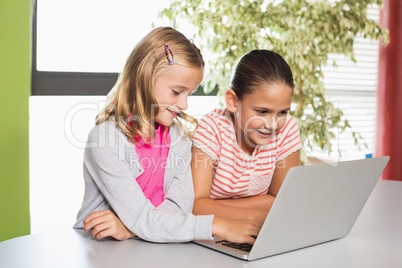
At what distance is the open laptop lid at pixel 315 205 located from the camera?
0.88 meters

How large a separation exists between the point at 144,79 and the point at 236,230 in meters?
0.51

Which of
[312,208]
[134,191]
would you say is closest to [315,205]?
[312,208]

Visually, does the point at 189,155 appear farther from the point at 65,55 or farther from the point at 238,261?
the point at 65,55

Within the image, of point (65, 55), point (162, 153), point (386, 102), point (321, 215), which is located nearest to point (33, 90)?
point (65, 55)

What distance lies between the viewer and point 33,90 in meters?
2.61

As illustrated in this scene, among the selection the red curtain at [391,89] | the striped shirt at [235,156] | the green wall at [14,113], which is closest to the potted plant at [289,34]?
the red curtain at [391,89]

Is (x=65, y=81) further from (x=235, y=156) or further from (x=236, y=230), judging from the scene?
(x=236, y=230)

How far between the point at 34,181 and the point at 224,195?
1.69 meters

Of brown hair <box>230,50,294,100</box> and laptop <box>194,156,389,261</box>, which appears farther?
brown hair <box>230,50,294,100</box>

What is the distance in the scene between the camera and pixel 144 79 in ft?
4.29

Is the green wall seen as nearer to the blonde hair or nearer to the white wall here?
the white wall

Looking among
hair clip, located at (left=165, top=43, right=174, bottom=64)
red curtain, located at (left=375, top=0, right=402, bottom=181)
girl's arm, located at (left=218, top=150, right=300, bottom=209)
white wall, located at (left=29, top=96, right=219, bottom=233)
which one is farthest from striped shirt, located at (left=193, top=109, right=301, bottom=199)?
red curtain, located at (left=375, top=0, right=402, bottom=181)

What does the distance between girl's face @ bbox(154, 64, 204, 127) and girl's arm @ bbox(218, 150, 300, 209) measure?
314 millimetres

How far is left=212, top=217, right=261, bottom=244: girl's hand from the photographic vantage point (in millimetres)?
1030
